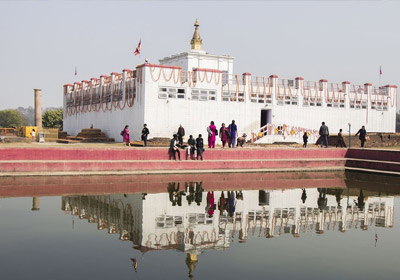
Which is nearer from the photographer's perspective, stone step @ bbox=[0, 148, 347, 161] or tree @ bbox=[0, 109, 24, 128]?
stone step @ bbox=[0, 148, 347, 161]

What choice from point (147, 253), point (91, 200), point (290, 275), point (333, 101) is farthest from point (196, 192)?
point (333, 101)

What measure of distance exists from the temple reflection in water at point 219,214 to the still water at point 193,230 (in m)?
0.03

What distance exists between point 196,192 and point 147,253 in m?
8.11

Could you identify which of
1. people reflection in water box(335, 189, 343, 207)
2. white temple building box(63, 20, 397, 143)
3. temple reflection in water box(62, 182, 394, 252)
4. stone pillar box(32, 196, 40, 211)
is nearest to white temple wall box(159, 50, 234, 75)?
white temple building box(63, 20, 397, 143)

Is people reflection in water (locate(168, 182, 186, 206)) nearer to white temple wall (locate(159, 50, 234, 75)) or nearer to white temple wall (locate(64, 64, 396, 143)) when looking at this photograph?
white temple wall (locate(64, 64, 396, 143))

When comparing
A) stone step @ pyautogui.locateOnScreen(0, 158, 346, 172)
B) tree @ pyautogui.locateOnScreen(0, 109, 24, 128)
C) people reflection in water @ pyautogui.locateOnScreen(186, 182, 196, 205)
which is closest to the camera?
people reflection in water @ pyautogui.locateOnScreen(186, 182, 196, 205)

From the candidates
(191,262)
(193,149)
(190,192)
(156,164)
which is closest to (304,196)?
(190,192)

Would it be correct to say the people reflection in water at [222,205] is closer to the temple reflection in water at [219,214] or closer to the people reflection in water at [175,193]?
the temple reflection in water at [219,214]

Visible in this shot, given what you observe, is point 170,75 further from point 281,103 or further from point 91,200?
point 91,200

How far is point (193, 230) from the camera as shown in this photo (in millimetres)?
11594

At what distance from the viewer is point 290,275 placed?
828 centimetres

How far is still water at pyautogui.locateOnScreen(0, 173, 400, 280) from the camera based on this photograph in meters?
8.54

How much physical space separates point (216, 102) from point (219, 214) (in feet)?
68.8

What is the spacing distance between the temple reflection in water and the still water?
1.1 inches
